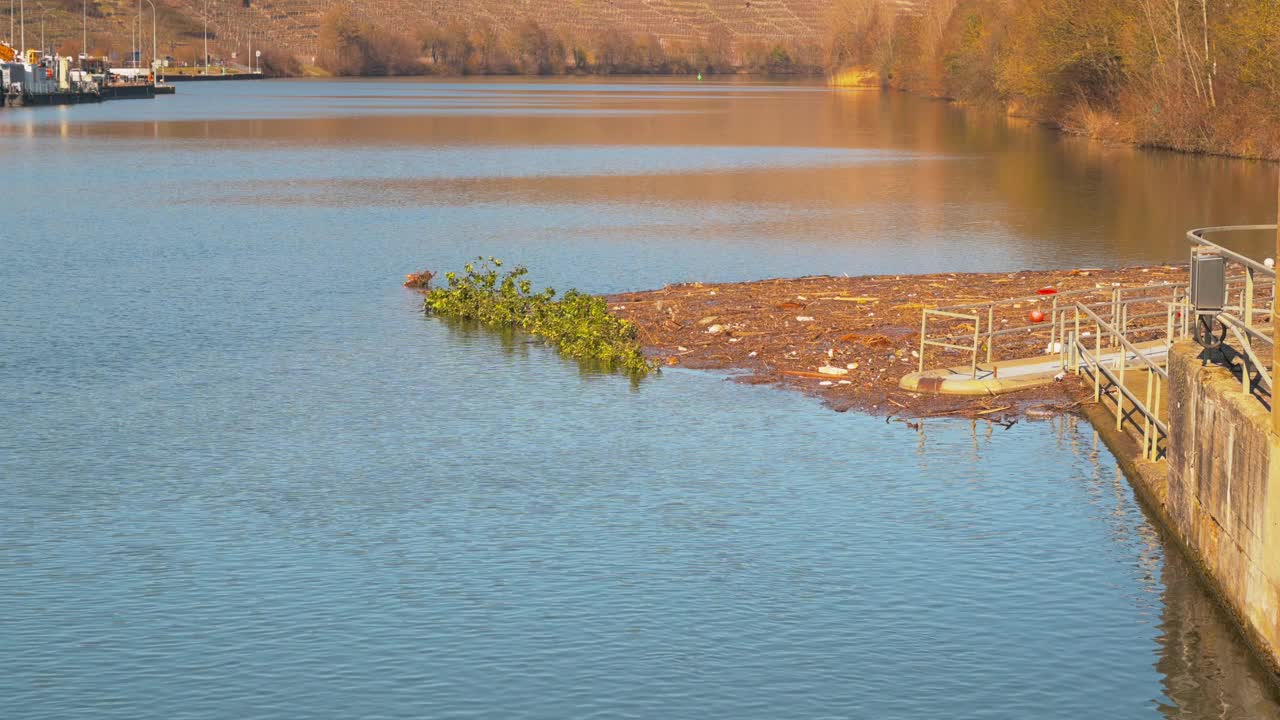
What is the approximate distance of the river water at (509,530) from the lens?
1527cm

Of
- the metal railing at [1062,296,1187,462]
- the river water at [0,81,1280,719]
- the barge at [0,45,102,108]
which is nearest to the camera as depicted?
the river water at [0,81,1280,719]

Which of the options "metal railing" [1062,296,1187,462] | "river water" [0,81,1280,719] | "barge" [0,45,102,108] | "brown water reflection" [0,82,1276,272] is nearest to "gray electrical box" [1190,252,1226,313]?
"river water" [0,81,1280,719]

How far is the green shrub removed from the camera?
3086 centimetres

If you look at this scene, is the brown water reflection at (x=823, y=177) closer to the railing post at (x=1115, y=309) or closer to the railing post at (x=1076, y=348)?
the railing post at (x=1076, y=348)

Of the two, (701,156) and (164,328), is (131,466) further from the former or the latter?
(701,156)

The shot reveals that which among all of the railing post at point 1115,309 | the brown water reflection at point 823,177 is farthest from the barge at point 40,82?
the railing post at point 1115,309

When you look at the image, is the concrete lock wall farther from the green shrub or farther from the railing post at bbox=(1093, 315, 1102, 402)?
the green shrub

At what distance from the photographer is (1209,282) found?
658 inches

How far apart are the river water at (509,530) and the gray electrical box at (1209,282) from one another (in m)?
2.94

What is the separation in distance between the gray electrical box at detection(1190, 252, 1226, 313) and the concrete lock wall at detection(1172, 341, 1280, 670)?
69cm

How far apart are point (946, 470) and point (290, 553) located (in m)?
8.46

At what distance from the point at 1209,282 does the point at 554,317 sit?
738 inches

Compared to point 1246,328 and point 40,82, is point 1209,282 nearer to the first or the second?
point 1246,328

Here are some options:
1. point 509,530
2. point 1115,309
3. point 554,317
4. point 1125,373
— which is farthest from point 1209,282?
point 554,317
